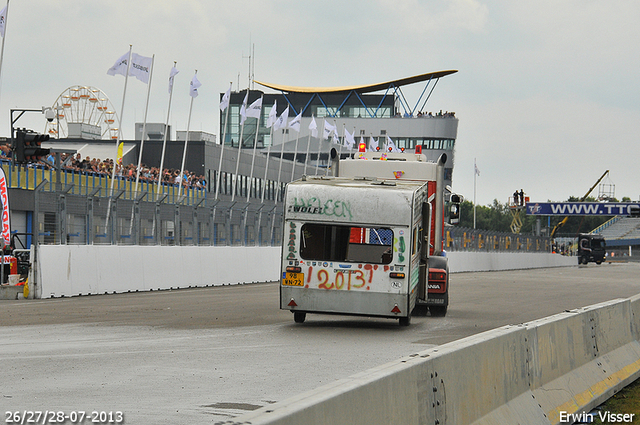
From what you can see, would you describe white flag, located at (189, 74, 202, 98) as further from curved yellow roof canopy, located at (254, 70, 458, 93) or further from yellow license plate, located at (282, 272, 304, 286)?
curved yellow roof canopy, located at (254, 70, 458, 93)

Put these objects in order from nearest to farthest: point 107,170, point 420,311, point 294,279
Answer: point 294,279 → point 420,311 → point 107,170

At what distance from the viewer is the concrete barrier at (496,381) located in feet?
16.0

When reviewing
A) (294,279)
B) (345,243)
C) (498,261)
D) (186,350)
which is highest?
(345,243)

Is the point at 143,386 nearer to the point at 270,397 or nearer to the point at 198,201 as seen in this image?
the point at 270,397

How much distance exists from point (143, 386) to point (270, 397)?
1374mm

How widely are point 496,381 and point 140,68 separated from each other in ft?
107

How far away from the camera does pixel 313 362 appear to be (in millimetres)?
11508

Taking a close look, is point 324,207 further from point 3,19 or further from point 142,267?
point 3,19

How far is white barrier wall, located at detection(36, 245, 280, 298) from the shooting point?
77.9ft

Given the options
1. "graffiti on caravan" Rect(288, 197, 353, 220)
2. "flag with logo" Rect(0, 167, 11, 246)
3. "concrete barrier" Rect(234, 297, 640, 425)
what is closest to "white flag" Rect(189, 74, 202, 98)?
"flag with logo" Rect(0, 167, 11, 246)

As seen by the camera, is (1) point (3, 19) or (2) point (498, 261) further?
(2) point (498, 261)

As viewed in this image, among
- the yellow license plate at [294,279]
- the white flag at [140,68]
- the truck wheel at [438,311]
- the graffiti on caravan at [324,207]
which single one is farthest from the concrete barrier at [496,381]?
the white flag at [140,68]

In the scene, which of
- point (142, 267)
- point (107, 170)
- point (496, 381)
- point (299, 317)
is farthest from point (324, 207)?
point (107, 170)

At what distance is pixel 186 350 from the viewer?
12.6m
